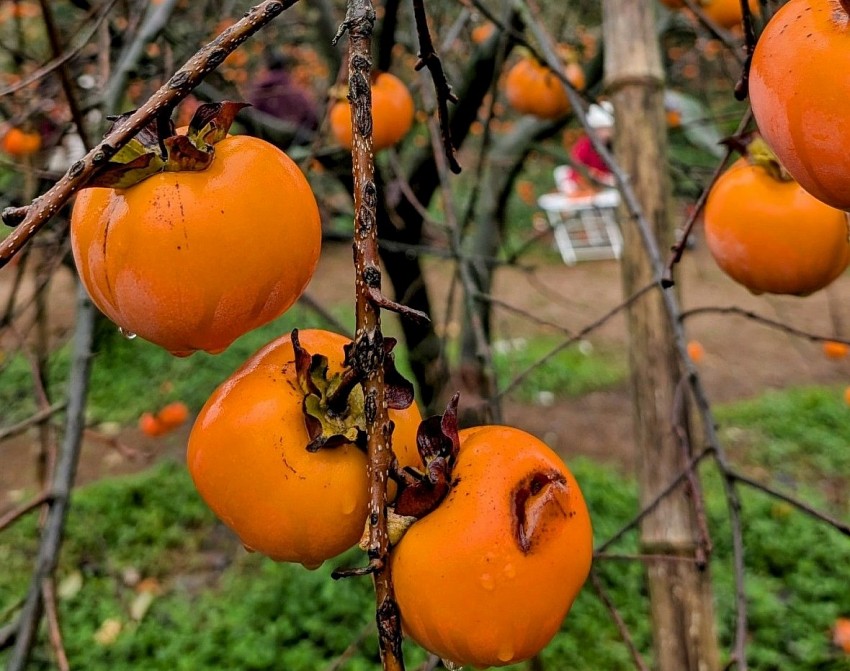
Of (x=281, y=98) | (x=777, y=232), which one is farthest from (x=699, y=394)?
(x=281, y=98)

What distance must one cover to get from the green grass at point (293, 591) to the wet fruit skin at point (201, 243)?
80.4 inches

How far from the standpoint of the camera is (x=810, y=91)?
1.54 ft

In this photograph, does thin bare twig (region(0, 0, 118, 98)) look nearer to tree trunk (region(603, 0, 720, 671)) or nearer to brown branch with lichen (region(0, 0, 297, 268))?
brown branch with lichen (region(0, 0, 297, 268))

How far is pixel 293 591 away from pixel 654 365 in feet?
7.37

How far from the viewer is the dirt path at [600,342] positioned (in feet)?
14.5

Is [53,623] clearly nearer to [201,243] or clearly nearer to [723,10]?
[201,243]

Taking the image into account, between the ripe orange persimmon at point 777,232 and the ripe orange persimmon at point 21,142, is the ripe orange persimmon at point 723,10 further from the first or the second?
the ripe orange persimmon at point 21,142

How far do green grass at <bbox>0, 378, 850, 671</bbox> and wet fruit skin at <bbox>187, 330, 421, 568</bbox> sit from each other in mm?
2000

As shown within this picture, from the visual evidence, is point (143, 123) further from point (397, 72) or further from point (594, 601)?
point (397, 72)

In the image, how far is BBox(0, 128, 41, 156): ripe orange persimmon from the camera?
2273mm

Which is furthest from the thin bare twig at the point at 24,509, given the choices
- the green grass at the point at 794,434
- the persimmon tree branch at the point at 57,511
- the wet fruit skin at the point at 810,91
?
the green grass at the point at 794,434

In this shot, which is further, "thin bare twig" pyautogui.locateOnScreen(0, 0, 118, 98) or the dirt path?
the dirt path

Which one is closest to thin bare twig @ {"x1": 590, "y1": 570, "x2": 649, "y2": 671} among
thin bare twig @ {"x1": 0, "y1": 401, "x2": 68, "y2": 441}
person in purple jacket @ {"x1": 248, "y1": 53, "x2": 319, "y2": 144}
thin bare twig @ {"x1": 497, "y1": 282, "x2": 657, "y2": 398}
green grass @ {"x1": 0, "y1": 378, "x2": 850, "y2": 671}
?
thin bare twig @ {"x1": 497, "y1": 282, "x2": 657, "y2": 398}

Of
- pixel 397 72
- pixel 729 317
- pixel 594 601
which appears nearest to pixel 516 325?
pixel 729 317
